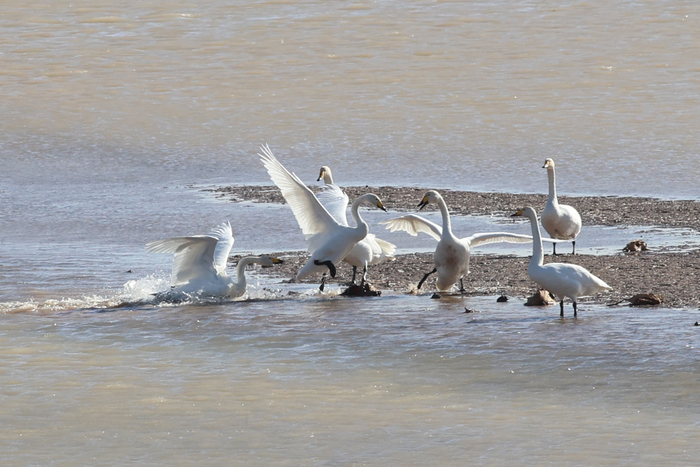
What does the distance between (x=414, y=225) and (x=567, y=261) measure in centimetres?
154

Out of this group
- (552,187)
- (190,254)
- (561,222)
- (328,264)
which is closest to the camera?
(190,254)

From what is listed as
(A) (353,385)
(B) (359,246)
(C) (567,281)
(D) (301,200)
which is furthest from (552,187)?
(A) (353,385)

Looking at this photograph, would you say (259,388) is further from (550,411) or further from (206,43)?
(206,43)

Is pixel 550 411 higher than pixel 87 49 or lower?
lower

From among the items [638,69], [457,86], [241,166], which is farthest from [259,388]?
[638,69]

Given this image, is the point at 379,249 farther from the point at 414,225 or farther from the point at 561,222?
the point at 561,222

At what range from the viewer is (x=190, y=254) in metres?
10.3

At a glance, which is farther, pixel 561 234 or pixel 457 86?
pixel 457 86

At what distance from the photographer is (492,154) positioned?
17.9 metres

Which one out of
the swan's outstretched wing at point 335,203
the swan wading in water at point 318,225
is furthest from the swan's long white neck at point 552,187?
the swan wading in water at point 318,225

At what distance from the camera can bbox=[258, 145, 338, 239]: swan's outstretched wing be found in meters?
10.5

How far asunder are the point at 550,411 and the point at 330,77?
1701cm

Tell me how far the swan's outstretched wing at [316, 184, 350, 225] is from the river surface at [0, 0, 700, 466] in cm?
96

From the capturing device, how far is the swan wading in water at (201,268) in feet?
33.3
